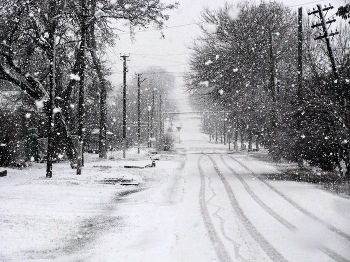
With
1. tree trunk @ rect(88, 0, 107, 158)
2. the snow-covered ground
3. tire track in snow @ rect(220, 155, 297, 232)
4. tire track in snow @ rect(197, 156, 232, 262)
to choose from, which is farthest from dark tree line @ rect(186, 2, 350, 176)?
tire track in snow @ rect(197, 156, 232, 262)

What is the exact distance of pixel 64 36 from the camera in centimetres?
2047

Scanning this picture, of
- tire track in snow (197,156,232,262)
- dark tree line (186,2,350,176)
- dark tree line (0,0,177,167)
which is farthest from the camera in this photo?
dark tree line (186,2,350,176)

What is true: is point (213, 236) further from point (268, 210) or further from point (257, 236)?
point (268, 210)

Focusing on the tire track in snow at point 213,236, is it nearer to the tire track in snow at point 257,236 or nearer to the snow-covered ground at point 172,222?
the snow-covered ground at point 172,222

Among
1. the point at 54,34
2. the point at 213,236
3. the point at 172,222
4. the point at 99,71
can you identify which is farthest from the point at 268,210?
the point at 99,71

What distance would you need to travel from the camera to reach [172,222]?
8.62 meters

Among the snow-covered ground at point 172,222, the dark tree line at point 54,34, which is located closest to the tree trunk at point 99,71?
the dark tree line at point 54,34

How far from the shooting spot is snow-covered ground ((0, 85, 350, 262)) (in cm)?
648

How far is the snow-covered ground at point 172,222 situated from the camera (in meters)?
6.48

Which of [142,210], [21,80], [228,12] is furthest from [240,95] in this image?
[142,210]

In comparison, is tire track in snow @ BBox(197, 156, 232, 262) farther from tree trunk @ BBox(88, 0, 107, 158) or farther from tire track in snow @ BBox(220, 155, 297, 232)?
tree trunk @ BBox(88, 0, 107, 158)

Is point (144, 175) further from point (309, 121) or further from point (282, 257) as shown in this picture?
point (282, 257)

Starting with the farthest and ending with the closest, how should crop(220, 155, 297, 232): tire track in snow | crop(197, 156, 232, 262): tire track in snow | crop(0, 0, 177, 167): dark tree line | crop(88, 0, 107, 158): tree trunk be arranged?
crop(88, 0, 107, 158): tree trunk → crop(0, 0, 177, 167): dark tree line → crop(220, 155, 297, 232): tire track in snow → crop(197, 156, 232, 262): tire track in snow

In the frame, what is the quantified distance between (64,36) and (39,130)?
889 cm
